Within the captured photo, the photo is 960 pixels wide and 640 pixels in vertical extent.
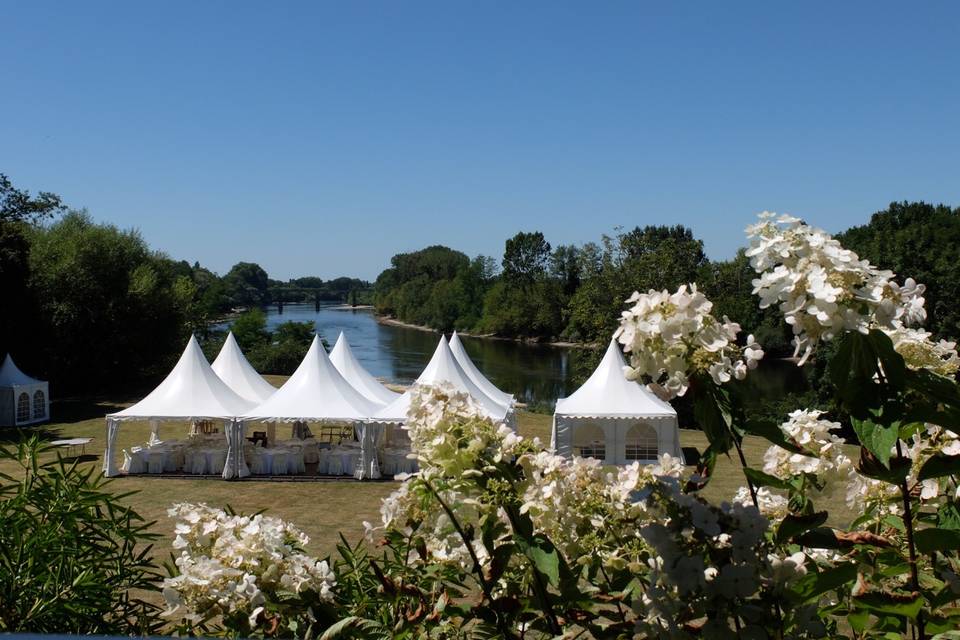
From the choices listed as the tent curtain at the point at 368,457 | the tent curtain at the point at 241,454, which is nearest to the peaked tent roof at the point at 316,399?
the tent curtain at the point at 241,454

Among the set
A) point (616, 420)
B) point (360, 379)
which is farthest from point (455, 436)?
point (360, 379)

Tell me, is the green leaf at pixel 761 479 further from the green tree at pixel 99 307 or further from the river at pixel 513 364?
the green tree at pixel 99 307

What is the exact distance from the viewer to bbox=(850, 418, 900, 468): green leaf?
1069 mm

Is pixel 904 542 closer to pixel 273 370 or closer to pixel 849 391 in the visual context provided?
pixel 849 391

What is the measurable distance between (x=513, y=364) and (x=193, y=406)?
33696 mm

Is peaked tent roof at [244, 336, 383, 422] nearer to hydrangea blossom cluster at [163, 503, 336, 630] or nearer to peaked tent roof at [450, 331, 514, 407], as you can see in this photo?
peaked tent roof at [450, 331, 514, 407]

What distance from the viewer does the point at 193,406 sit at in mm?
14070

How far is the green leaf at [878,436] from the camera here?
1069 millimetres

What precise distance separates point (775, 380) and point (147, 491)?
104 feet

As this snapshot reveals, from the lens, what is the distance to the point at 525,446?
58.1 inches

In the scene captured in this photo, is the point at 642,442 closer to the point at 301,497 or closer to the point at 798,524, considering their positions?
the point at 301,497

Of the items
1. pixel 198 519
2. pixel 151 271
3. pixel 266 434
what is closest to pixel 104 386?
pixel 151 271

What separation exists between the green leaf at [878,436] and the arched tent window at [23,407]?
73.9ft

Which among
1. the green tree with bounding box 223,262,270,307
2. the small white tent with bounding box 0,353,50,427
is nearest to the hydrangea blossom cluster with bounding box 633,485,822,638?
the small white tent with bounding box 0,353,50,427
